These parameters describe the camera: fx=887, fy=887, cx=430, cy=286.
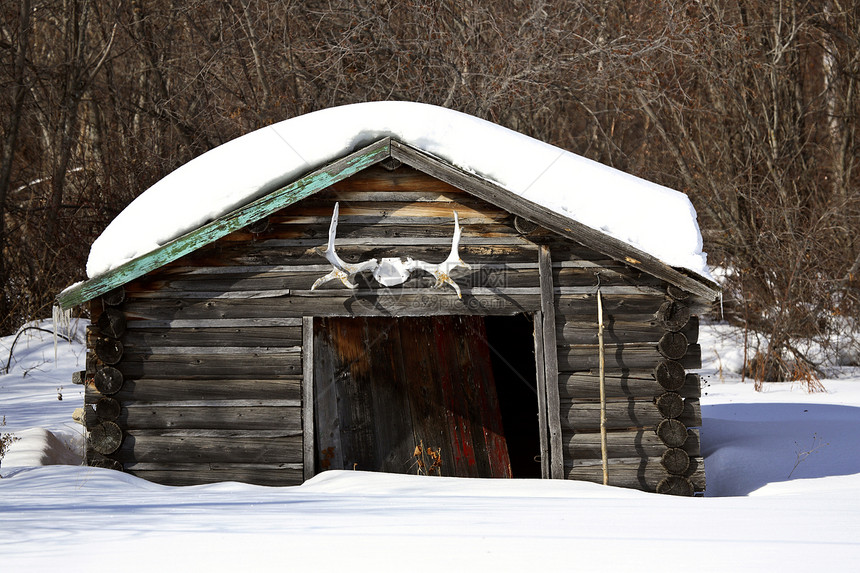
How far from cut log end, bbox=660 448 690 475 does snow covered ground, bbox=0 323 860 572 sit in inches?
28.4

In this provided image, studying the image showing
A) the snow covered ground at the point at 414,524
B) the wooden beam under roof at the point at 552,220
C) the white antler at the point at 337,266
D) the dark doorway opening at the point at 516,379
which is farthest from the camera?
the dark doorway opening at the point at 516,379

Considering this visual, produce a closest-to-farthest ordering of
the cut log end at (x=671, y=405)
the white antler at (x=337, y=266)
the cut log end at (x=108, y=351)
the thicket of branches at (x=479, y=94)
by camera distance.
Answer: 1. the white antler at (x=337, y=266)
2. the cut log end at (x=671, y=405)
3. the cut log end at (x=108, y=351)
4. the thicket of branches at (x=479, y=94)

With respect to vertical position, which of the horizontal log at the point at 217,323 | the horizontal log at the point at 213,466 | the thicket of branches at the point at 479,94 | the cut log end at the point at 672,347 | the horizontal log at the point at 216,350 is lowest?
the horizontal log at the point at 213,466

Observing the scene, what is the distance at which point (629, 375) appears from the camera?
8.20m

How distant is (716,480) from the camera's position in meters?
9.57

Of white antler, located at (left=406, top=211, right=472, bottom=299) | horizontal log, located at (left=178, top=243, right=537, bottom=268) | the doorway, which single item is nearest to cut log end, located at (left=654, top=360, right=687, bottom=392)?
A: horizontal log, located at (left=178, top=243, right=537, bottom=268)

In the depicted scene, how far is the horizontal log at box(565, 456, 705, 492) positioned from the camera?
8.09m

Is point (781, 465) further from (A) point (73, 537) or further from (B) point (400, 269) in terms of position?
(A) point (73, 537)

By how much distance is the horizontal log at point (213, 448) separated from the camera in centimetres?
820

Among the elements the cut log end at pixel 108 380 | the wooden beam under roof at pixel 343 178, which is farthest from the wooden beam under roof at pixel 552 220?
the cut log end at pixel 108 380

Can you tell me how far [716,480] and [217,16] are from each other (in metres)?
15.7

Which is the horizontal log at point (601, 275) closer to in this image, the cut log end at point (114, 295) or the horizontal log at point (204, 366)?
the horizontal log at point (204, 366)

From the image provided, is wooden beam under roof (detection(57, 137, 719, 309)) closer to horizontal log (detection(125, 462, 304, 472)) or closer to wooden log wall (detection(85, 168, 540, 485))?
wooden log wall (detection(85, 168, 540, 485))

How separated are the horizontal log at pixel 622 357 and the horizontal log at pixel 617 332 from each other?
6cm
